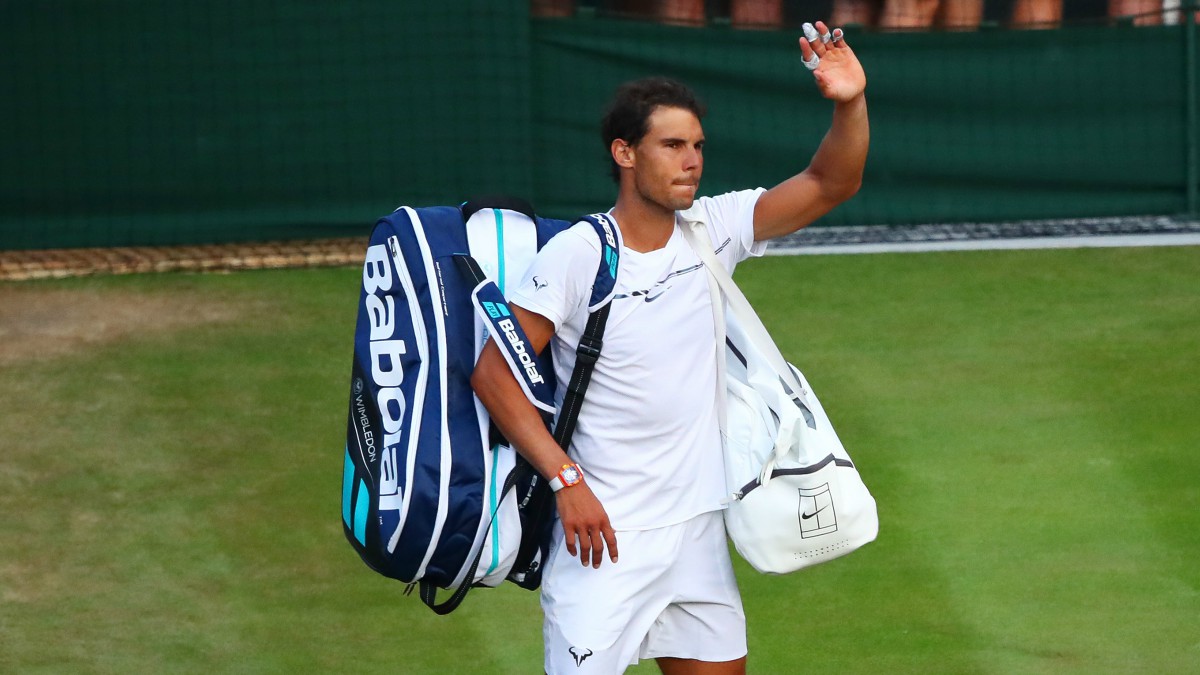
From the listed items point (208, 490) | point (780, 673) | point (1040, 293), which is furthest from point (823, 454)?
point (1040, 293)

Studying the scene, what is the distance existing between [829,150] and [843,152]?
0.04 meters

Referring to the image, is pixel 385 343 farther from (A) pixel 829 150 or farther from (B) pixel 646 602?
(A) pixel 829 150

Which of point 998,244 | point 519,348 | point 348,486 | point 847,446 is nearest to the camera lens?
point 519,348

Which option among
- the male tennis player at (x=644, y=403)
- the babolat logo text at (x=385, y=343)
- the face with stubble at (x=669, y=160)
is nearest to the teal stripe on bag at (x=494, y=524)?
the male tennis player at (x=644, y=403)

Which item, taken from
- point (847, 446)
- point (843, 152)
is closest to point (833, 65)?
point (843, 152)

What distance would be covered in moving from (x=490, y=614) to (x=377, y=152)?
4.80m

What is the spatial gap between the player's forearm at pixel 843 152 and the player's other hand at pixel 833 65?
0.13 feet

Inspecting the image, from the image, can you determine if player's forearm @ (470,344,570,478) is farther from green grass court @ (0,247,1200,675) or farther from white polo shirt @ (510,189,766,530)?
green grass court @ (0,247,1200,675)

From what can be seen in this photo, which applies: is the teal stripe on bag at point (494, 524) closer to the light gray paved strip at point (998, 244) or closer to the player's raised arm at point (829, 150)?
the player's raised arm at point (829, 150)

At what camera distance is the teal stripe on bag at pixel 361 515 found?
4176 mm

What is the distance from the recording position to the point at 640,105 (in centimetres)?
416

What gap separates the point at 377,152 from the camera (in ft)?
34.7

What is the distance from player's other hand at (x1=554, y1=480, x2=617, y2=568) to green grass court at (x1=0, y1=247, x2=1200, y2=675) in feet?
6.31

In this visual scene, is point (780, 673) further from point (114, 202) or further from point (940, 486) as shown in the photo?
point (114, 202)
